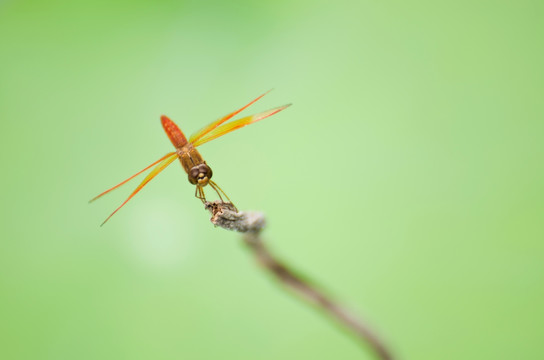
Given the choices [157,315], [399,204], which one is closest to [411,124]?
[399,204]

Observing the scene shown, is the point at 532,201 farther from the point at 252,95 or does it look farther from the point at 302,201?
the point at 252,95

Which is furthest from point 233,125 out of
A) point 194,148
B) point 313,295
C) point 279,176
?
point 279,176

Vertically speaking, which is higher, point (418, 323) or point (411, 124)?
point (411, 124)

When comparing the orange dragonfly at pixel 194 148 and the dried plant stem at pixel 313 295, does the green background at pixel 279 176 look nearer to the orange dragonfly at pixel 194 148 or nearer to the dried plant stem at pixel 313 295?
the dried plant stem at pixel 313 295

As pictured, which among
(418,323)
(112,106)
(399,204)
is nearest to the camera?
(418,323)

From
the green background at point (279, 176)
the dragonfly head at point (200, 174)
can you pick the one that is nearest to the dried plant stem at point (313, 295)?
the dragonfly head at point (200, 174)

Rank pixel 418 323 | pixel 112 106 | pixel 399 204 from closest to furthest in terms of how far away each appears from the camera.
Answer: pixel 418 323, pixel 399 204, pixel 112 106

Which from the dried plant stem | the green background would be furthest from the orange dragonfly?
the green background

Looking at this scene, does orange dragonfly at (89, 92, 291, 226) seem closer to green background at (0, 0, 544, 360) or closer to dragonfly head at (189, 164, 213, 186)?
dragonfly head at (189, 164, 213, 186)

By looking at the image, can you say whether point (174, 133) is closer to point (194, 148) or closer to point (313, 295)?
point (194, 148)
